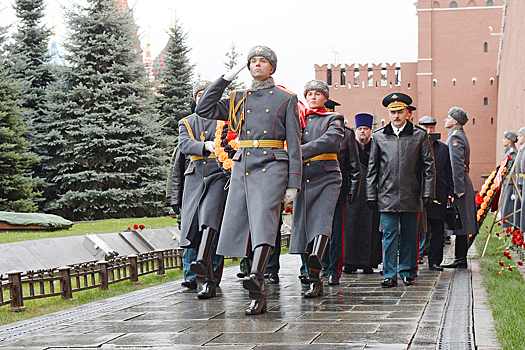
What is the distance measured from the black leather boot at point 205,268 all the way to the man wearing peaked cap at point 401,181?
1.70 metres

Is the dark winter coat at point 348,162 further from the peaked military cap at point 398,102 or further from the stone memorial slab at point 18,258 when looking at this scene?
the stone memorial slab at point 18,258

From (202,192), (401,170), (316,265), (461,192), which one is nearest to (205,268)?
(202,192)

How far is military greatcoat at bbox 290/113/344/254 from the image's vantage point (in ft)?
18.2

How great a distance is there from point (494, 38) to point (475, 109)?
21.1 ft

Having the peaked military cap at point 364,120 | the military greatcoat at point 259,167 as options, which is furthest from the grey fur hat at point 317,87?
the peaked military cap at point 364,120

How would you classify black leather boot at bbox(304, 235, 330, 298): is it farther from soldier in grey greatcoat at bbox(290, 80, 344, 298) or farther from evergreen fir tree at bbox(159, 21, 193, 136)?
evergreen fir tree at bbox(159, 21, 193, 136)

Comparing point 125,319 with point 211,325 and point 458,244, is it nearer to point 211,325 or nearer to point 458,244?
point 211,325

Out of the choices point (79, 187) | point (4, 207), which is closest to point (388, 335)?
point (4, 207)

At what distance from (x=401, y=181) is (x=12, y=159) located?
14375 mm

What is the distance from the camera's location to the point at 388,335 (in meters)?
3.64

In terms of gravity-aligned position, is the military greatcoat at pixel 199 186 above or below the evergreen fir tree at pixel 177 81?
below

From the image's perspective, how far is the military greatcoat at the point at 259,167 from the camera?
15.6 feet

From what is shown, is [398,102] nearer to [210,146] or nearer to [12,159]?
[210,146]

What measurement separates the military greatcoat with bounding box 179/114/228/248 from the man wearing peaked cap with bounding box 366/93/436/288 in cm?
158
